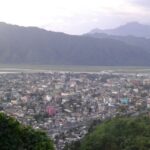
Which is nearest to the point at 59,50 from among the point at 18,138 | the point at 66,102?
the point at 66,102

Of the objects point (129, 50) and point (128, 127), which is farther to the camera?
point (129, 50)

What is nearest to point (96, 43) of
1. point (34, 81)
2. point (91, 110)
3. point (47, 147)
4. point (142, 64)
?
point (142, 64)

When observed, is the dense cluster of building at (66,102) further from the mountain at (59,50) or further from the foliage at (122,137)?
the mountain at (59,50)

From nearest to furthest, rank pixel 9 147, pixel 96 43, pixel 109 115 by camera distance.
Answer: pixel 9 147
pixel 109 115
pixel 96 43

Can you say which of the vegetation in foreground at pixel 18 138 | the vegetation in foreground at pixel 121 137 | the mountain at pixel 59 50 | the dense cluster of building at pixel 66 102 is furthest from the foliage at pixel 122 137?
the mountain at pixel 59 50

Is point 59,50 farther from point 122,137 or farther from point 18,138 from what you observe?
point 18,138

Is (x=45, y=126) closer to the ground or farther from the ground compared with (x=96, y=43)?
closer to the ground

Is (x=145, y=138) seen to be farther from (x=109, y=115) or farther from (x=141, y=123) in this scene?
(x=109, y=115)
